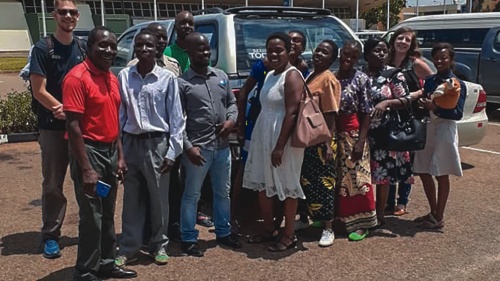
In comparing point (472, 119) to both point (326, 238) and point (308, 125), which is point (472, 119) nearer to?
point (326, 238)

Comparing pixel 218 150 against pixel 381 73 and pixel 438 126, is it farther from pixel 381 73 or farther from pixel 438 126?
pixel 438 126

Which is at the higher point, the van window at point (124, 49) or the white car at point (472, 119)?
the van window at point (124, 49)

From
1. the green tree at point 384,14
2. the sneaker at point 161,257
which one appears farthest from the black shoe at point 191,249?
the green tree at point 384,14

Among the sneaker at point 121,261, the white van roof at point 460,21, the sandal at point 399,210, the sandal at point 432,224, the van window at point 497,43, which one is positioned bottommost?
the sandal at point 399,210

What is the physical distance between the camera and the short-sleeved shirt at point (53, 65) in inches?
164

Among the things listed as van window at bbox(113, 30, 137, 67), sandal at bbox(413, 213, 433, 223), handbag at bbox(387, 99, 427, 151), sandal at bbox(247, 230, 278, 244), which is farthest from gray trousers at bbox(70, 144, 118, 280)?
van window at bbox(113, 30, 137, 67)

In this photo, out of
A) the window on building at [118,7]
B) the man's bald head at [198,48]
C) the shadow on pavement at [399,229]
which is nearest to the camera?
the man's bald head at [198,48]

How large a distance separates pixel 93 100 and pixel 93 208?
0.71 m

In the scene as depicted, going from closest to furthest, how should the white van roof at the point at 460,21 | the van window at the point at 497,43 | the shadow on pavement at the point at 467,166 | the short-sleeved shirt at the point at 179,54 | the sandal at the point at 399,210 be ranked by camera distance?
the short-sleeved shirt at the point at 179,54, the sandal at the point at 399,210, the shadow on pavement at the point at 467,166, the van window at the point at 497,43, the white van roof at the point at 460,21

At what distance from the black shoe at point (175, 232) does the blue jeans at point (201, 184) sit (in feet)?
1.02

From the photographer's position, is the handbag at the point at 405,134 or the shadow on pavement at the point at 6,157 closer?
the handbag at the point at 405,134

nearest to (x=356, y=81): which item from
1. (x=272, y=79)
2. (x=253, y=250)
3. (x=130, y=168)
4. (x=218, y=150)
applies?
(x=272, y=79)

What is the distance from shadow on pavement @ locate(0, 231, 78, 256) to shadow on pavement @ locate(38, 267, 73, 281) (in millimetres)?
481

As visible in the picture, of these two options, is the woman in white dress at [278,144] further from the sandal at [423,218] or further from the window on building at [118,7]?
the window on building at [118,7]
